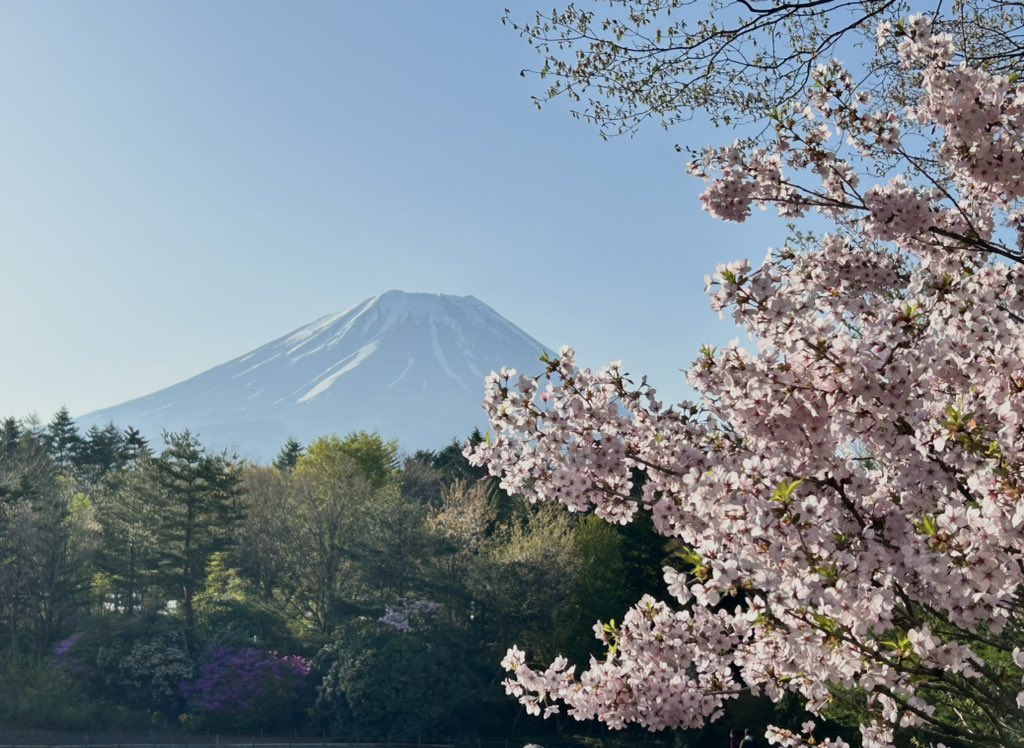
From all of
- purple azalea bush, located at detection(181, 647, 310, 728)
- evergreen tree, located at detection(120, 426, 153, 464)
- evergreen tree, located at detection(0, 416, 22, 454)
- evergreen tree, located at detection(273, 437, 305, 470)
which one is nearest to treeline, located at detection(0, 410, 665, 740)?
purple azalea bush, located at detection(181, 647, 310, 728)

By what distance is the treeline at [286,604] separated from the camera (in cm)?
2691

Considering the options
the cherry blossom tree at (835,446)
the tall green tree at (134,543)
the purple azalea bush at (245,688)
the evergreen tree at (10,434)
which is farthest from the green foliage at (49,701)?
the cherry blossom tree at (835,446)

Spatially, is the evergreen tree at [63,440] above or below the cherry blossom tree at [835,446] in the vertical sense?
above

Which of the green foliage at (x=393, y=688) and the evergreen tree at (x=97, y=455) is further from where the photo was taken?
the evergreen tree at (x=97, y=455)

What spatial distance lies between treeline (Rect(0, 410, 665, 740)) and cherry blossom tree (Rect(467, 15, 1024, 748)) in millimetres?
22236

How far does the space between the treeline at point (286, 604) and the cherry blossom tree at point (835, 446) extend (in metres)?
22.2

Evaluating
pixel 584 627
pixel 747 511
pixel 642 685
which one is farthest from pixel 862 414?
pixel 584 627

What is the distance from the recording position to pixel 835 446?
3.87m

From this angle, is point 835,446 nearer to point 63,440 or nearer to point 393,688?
point 393,688

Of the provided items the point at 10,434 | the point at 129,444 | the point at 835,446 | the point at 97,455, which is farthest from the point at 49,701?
the point at 129,444

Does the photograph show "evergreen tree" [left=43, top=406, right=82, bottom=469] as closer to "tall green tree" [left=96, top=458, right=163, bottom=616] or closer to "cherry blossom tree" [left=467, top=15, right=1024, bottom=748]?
"tall green tree" [left=96, top=458, right=163, bottom=616]

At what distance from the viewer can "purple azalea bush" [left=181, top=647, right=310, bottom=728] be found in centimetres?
2752

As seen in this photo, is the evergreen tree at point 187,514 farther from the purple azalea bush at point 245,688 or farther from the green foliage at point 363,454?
the green foliage at point 363,454

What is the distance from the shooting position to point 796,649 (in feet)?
12.7
